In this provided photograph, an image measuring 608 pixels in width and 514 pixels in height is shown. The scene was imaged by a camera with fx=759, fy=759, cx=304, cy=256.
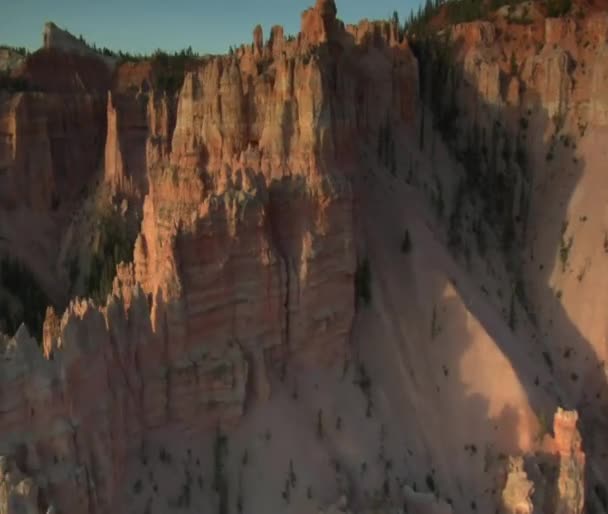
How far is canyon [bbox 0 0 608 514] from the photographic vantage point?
1457 cm

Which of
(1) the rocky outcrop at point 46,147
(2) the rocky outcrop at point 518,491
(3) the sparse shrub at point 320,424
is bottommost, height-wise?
(2) the rocky outcrop at point 518,491

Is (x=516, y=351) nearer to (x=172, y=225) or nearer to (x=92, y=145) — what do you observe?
(x=172, y=225)

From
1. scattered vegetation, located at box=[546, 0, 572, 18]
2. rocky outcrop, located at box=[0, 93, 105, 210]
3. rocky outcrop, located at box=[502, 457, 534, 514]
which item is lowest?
rocky outcrop, located at box=[502, 457, 534, 514]

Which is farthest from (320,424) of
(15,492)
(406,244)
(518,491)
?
(15,492)

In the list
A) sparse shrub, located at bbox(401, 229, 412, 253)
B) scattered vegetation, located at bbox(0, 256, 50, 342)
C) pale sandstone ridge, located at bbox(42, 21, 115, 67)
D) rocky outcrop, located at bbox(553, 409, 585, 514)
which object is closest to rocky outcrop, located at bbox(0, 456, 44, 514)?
rocky outcrop, located at bbox(553, 409, 585, 514)

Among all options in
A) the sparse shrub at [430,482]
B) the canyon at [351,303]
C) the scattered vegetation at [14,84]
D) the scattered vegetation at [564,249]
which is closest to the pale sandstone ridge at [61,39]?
the scattered vegetation at [14,84]

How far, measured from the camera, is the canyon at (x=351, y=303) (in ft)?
47.8

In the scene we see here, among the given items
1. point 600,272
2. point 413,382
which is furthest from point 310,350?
point 600,272

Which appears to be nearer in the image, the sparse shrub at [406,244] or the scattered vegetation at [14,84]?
the sparse shrub at [406,244]

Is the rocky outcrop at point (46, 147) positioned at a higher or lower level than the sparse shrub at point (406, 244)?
higher

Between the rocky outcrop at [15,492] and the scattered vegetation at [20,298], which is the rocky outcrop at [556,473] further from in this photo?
the scattered vegetation at [20,298]

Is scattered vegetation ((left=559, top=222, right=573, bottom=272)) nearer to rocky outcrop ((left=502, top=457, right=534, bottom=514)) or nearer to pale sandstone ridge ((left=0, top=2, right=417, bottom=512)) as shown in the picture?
pale sandstone ridge ((left=0, top=2, right=417, bottom=512))

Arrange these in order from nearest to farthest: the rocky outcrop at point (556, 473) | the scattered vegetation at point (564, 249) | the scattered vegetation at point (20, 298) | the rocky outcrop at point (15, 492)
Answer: the rocky outcrop at point (15, 492)
the rocky outcrop at point (556, 473)
the scattered vegetation at point (564, 249)
the scattered vegetation at point (20, 298)

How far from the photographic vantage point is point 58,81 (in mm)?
47188
